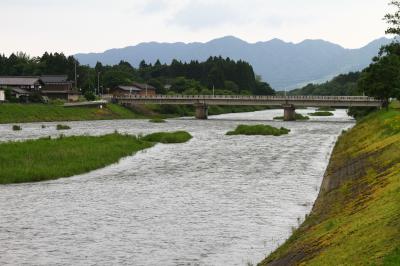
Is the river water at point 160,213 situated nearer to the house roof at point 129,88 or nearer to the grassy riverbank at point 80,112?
the grassy riverbank at point 80,112

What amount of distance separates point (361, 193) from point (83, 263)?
1464 cm

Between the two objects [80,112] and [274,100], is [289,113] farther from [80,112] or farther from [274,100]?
[80,112]

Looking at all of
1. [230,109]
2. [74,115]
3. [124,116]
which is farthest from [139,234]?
[230,109]

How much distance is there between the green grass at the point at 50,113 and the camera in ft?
339

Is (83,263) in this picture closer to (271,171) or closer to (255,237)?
(255,237)

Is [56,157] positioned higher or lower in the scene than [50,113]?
lower

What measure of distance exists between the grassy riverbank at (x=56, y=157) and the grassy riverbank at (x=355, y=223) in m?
18.7

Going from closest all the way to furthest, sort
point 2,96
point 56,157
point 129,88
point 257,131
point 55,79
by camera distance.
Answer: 1. point 56,157
2. point 257,131
3. point 2,96
4. point 55,79
5. point 129,88

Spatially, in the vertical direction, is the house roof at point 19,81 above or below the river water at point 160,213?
above

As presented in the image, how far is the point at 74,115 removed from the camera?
381ft

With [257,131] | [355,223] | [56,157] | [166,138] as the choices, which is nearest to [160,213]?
[355,223]

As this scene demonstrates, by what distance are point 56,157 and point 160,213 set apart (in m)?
18.4

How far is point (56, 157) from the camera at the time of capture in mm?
43812

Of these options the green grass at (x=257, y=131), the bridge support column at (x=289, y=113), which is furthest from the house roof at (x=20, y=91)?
the green grass at (x=257, y=131)
